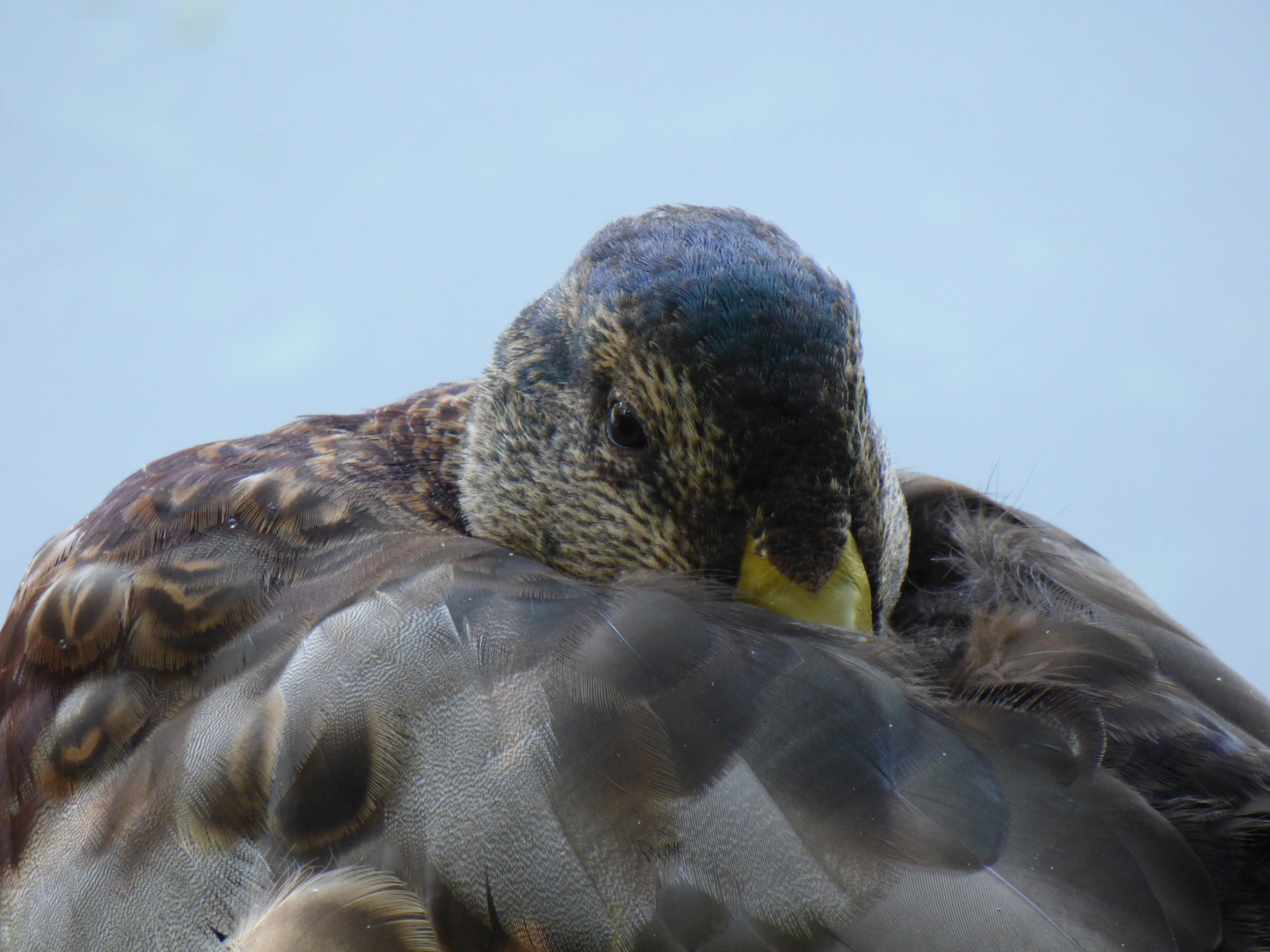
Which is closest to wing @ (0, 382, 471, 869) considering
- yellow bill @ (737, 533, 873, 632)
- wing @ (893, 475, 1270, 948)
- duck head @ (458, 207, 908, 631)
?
duck head @ (458, 207, 908, 631)

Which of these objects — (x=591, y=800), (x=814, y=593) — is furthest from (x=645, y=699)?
(x=814, y=593)

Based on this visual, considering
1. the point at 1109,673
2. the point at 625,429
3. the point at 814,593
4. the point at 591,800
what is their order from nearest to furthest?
the point at 591,800 → the point at 1109,673 → the point at 814,593 → the point at 625,429

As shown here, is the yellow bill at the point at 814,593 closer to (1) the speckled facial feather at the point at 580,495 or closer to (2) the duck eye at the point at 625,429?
(1) the speckled facial feather at the point at 580,495

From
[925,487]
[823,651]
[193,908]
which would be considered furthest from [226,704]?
[925,487]

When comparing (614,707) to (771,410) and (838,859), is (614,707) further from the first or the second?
(771,410)

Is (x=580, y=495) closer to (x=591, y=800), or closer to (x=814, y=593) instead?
(x=814, y=593)

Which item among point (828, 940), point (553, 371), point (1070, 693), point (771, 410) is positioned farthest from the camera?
point (553, 371)
